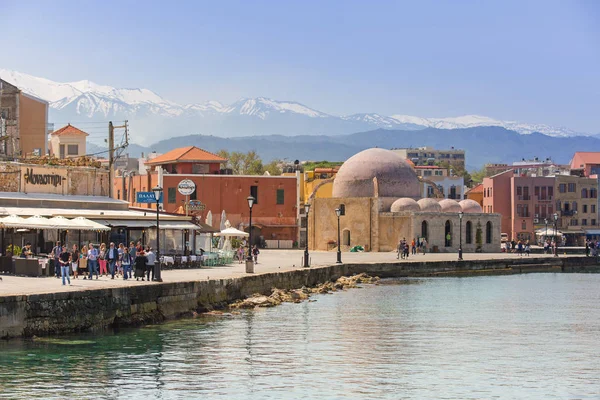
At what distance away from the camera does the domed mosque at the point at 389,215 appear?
71.1 m

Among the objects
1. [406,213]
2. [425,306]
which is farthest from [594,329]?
[406,213]

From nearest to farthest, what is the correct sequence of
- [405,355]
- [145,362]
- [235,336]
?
[145,362] < [405,355] < [235,336]

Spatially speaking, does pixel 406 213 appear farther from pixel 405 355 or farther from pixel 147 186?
pixel 405 355

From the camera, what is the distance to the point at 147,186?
76938 millimetres

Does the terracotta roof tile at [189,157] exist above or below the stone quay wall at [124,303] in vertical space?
above

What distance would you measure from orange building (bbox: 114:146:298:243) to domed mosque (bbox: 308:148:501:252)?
2.71m

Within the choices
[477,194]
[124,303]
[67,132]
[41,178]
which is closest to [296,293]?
[41,178]

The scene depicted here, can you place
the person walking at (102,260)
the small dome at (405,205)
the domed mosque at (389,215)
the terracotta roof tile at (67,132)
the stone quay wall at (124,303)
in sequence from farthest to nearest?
the terracotta roof tile at (67,132) < the domed mosque at (389,215) < the small dome at (405,205) < the person walking at (102,260) < the stone quay wall at (124,303)

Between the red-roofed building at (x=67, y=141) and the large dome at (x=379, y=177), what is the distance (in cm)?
2459

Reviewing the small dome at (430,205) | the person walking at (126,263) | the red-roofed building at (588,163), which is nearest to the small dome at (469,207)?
the small dome at (430,205)

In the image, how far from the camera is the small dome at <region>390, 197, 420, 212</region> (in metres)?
70.6

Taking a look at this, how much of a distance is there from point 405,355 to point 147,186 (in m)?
54.0

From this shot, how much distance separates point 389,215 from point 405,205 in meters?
1.38

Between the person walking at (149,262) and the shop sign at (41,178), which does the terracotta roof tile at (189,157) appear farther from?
the person walking at (149,262)
